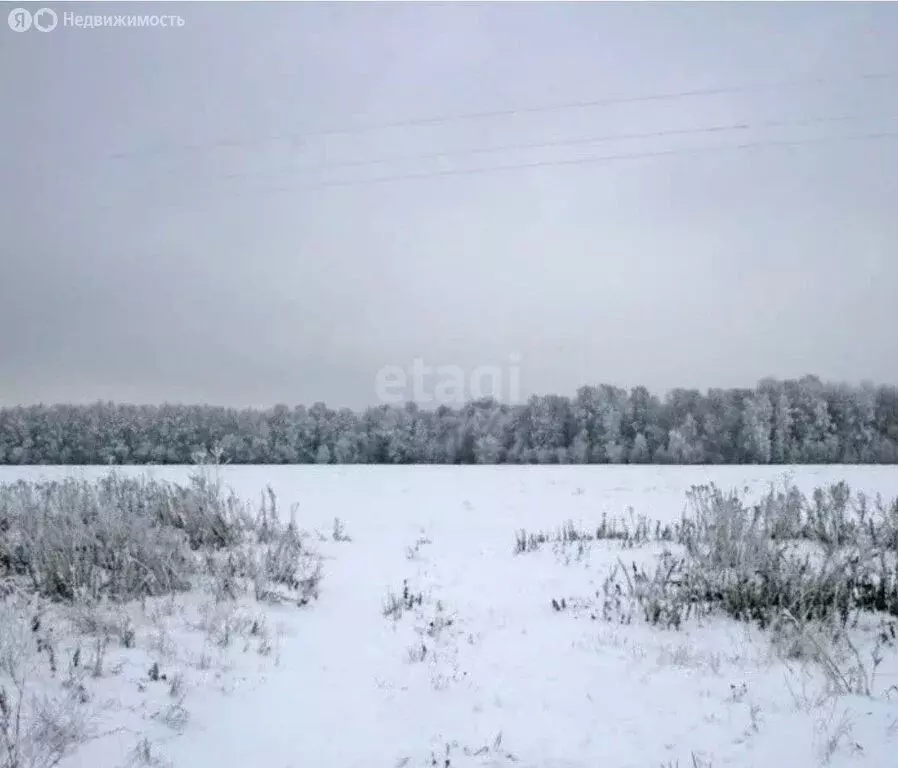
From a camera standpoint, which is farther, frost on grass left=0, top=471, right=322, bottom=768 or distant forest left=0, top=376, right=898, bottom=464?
distant forest left=0, top=376, right=898, bottom=464

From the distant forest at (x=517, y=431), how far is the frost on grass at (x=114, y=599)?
4197 centimetres

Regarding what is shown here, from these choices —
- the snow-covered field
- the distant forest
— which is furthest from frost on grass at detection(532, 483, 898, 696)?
the distant forest

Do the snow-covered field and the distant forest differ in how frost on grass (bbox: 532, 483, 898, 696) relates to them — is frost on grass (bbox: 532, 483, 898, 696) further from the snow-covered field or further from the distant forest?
the distant forest

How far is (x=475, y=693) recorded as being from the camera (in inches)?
154

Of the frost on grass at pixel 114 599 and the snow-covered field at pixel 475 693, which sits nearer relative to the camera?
the snow-covered field at pixel 475 693

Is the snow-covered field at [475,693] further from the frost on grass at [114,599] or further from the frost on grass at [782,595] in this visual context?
the frost on grass at [782,595]

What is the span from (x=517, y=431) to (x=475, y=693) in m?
50.4

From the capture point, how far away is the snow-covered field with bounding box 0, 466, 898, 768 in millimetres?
3123

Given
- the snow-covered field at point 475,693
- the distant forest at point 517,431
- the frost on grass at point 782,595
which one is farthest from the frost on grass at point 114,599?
the distant forest at point 517,431

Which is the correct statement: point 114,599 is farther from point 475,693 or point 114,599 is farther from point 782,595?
point 782,595

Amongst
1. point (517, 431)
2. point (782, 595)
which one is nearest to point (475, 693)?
point (782, 595)

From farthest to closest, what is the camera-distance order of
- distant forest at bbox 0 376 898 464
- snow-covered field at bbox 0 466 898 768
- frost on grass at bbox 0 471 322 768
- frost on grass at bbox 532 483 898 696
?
distant forest at bbox 0 376 898 464 < frost on grass at bbox 532 483 898 696 < frost on grass at bbox 0 471 322 768 < snow-covered field at bbox 0 466 898 768

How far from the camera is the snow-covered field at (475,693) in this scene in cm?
312

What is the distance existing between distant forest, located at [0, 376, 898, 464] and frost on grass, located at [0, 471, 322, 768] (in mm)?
41971
